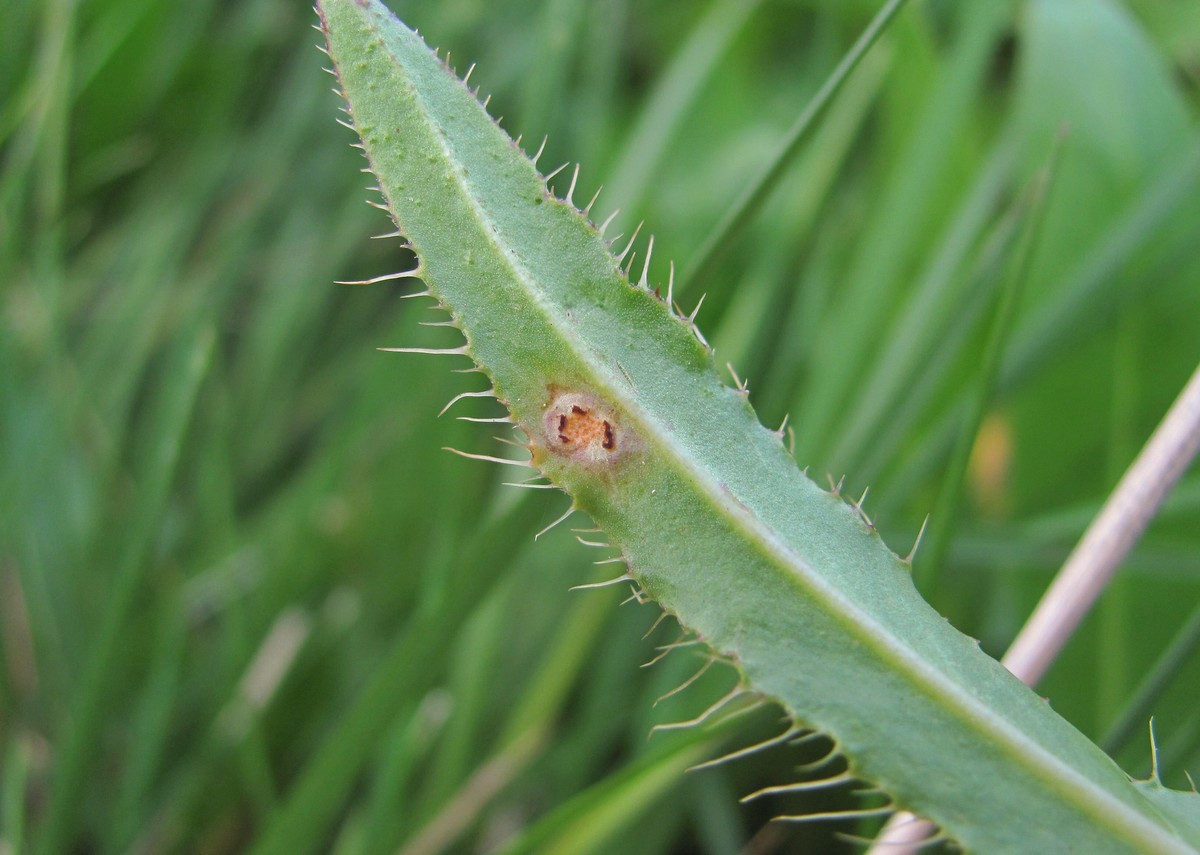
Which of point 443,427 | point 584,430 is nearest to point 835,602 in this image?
point 584,430

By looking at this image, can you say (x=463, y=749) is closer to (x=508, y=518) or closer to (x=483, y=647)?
(x=483, y=647)

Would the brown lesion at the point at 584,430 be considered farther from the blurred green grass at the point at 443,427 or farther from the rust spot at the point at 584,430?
the blurred green grass at the point at 443,427

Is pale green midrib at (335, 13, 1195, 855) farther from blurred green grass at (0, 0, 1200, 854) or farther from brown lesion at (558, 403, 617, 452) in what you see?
blurred green grass at (0, 0, 1200, 854)

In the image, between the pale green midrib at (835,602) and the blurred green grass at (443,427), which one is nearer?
the pale green midrib at (835,602)

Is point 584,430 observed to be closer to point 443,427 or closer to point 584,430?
point 584,430

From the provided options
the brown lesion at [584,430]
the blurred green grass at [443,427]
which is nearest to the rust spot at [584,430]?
the brown lesion at [584,430]

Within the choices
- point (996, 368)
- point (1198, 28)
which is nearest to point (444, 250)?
point (996, 368)

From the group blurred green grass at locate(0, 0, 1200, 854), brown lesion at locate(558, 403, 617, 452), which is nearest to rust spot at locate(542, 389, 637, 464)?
brown lesion at locate(558, 403, 617, 452)
